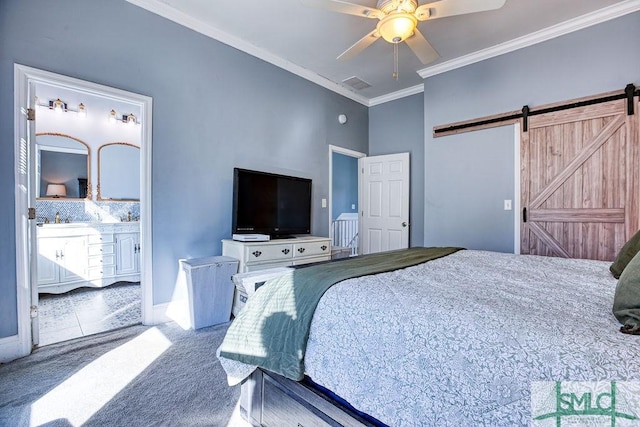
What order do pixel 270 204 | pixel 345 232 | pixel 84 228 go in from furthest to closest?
pixel 345 232
pixel 84 228
pixel 270 204

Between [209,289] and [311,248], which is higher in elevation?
[311,248]

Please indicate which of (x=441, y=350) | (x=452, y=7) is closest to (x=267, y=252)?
(x=441, y=350)

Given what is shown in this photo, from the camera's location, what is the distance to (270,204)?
347cm

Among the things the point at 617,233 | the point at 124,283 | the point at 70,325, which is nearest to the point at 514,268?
the point at 617,233

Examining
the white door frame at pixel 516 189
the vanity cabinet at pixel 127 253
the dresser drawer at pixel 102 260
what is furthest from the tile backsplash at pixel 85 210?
the white door frame at pixel 516 189

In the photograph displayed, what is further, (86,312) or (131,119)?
(131,119)

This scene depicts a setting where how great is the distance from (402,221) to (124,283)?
13.6 feet

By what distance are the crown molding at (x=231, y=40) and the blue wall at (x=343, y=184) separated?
2.56 m

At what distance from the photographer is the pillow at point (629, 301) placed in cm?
79

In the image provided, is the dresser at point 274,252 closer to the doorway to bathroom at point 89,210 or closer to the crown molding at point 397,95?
the doorway to bathroom at point 89,210

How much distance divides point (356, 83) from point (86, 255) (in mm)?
4309

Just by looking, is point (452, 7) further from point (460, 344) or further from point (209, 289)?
point (209, 289)

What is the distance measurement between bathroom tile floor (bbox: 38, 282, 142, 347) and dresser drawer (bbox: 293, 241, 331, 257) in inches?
64.6

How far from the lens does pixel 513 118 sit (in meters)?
3.36
